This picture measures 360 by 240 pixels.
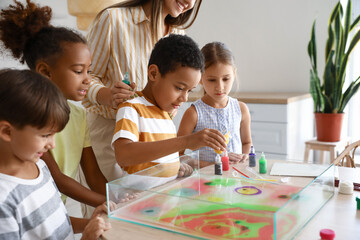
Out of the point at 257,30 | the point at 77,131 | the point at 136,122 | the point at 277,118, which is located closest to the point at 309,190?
the point at 136,122

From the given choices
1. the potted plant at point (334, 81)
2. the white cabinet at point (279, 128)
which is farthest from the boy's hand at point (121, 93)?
the potted plant at point (334, 81)

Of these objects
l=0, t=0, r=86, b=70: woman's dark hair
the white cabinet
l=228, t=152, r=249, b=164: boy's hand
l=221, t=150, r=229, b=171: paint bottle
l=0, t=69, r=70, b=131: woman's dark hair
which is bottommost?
the white cabinet

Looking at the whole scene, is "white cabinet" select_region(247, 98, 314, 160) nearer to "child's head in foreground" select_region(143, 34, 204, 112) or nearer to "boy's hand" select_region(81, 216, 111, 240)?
"child's head in foreground" select_region(143, 34, 204, 112)

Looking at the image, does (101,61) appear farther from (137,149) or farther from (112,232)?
(112,232)

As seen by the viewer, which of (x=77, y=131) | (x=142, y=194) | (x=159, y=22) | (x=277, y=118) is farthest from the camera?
(x=277, y=118)

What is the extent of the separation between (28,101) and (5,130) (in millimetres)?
84

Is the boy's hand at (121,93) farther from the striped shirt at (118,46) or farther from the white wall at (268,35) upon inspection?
the white wall at (268,35)

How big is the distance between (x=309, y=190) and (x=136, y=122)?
0.59m

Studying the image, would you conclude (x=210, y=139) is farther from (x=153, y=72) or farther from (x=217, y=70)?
(x=217, y=70)

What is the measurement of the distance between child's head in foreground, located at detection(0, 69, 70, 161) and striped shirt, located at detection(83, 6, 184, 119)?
590 millimetres

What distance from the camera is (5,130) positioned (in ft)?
2.64

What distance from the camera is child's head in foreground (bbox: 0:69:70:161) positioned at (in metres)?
0.80

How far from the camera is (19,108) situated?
79 centimetres

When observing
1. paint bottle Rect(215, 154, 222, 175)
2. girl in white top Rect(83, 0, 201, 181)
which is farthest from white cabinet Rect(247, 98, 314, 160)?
paint bottle Rect(215, 154, 222, 175)
